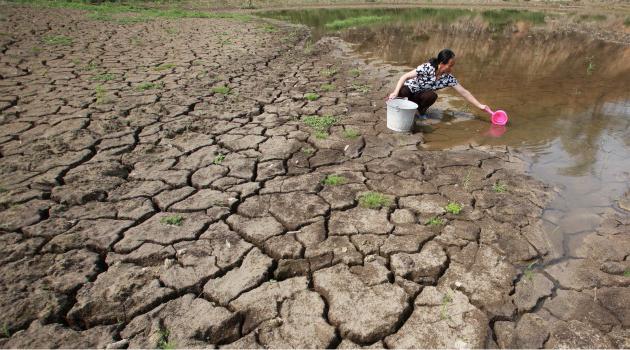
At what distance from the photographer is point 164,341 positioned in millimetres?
1908

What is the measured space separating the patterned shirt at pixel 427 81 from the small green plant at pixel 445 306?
320 cm

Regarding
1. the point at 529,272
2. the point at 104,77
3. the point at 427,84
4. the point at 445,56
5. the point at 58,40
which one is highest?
the point at 58,40

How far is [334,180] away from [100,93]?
156 inches

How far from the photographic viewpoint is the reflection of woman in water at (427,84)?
14.9 ft

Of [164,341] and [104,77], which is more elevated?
[104,77]

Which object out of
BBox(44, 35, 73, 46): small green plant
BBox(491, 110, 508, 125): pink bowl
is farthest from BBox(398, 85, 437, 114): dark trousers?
BBox(44, 35, 73, 46): small green plant

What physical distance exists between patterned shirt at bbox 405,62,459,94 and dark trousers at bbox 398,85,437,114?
0.05 metres

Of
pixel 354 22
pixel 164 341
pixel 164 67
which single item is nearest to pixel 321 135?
pixel 164 341

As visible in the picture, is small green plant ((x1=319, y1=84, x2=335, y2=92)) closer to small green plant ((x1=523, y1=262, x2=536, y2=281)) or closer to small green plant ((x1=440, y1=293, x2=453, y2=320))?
small green plant ((x1=523, y1=262, x2=536, y2=281))

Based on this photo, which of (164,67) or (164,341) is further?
(164,67)

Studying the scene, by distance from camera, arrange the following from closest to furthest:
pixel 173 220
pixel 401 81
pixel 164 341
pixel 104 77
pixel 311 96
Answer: pixel 164 341, pixel 173 220, pixel 401 81, pixel 311 96, pixel 104 77

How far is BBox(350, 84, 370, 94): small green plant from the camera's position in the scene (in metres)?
5.91

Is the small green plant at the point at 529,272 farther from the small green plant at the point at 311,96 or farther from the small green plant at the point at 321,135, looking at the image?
the small green plant at the point at 311,96

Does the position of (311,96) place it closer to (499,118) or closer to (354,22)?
(499,118)
